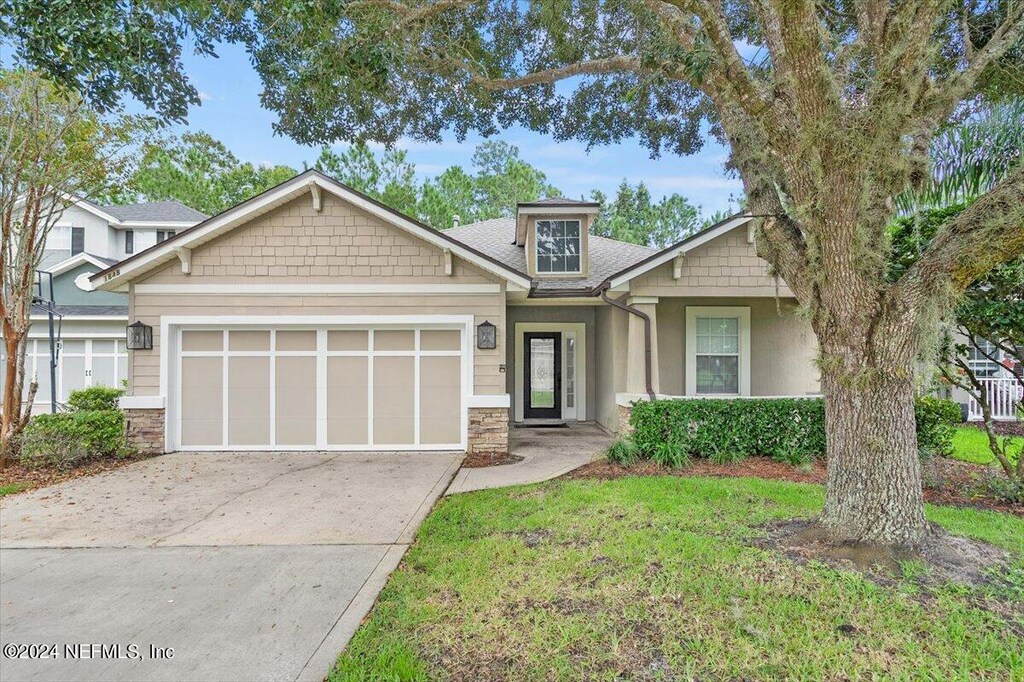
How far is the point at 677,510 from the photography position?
518cm

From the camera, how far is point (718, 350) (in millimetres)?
9984

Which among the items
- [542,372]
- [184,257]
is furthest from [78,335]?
[542,372]

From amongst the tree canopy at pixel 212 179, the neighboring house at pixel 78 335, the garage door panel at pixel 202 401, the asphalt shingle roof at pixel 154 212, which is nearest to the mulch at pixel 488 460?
the garage door panel at pixel 202 401

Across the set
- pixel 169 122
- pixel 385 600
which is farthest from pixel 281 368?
pixel 385 600

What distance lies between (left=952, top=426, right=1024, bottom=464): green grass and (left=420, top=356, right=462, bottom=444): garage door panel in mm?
7857

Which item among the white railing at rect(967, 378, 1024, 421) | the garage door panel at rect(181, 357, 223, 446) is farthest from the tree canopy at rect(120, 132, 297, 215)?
the white railing at rect(967, 378, 1024, 421)

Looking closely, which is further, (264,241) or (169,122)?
(264,241)

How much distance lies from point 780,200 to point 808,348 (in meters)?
6.78

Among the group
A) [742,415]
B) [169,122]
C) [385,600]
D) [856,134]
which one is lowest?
[385,600]

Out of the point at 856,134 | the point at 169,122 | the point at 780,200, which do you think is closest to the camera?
the point at 856,134

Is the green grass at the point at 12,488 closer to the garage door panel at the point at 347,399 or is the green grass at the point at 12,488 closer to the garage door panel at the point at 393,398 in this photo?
the garage door panel at the point at 347,399

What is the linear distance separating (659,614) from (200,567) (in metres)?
3.66

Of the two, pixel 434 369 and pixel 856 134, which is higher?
pixel 856 134

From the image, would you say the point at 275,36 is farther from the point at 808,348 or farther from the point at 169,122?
the point at 808,348
